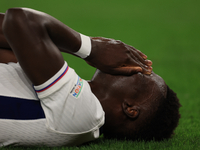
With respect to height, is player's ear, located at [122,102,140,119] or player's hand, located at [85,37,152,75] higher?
player's hand, located at [85,37,152,75]

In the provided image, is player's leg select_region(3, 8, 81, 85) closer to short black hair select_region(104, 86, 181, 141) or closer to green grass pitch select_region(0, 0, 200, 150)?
green grass pitch select_region(0, 0, 200, 150)

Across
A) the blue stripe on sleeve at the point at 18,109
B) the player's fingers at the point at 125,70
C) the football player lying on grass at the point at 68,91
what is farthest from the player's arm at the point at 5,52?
the player's fingers at the point at 125,70

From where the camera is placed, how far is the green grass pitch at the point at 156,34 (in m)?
2.51

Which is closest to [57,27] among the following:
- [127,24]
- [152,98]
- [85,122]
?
[85,122]

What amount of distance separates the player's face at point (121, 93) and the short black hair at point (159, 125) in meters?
0.07

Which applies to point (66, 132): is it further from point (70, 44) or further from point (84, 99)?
point (70, 44)

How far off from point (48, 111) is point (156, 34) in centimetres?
905

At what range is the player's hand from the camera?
1992 millimetres

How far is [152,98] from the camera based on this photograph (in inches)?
83.5

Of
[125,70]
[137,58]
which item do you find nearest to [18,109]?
[125,70]

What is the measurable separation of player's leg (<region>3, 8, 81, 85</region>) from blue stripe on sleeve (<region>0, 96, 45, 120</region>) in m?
0.19

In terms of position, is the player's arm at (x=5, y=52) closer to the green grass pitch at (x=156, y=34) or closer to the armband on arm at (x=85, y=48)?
the armband on arm at (x=85, y=48)

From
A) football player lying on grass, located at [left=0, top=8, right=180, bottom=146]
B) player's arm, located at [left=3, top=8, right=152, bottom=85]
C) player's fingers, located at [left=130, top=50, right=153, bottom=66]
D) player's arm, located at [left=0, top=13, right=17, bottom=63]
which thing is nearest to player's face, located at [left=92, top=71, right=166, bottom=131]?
football player lying on grass, located at [left=0, top=8, right=180, bottom=146]

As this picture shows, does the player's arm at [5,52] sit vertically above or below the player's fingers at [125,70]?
below
